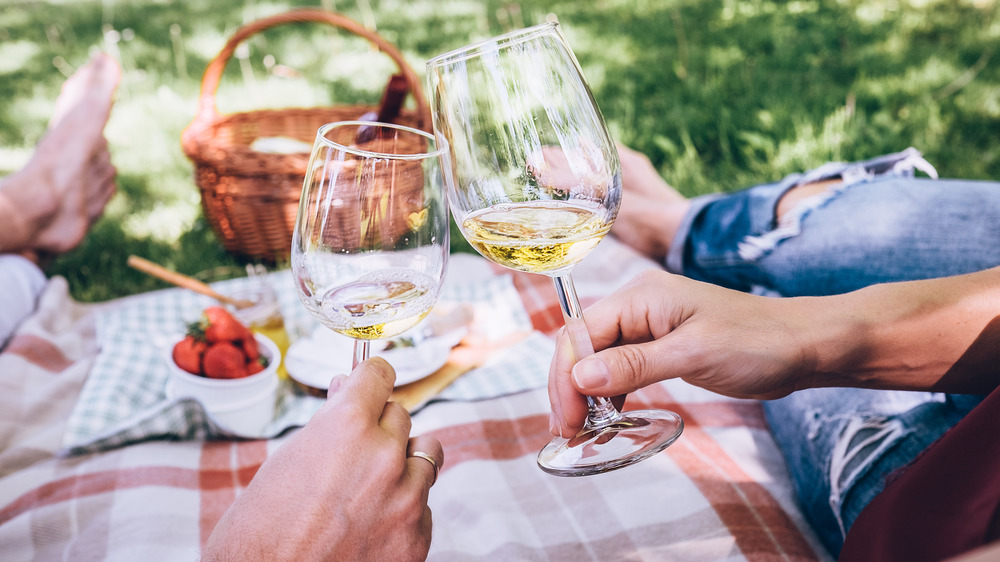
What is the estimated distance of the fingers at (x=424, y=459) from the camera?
41.6 inches

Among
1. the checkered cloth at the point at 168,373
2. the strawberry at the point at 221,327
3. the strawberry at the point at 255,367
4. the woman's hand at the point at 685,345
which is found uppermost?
the woman's hand at the point at 685,345

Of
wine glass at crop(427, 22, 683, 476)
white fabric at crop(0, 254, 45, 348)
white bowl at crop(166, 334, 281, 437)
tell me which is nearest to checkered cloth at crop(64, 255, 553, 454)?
white bowl at crop(166, 334, 281, 437)

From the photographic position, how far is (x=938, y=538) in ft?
3.20

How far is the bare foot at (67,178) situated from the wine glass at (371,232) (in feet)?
6.98

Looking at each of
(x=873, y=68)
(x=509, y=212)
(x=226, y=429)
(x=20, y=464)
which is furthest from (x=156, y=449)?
(x=873, y=68)

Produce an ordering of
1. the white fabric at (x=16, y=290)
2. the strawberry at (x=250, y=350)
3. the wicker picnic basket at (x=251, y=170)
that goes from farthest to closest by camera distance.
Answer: the wicker picnic basket at (x=251, y=170)
the white fabric at (x=16, y=290)
the strawberry at (x=250, y=350)

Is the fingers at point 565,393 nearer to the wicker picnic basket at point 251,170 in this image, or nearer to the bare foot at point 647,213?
the bare foot at point 647,213

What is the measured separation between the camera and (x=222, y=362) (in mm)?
1803

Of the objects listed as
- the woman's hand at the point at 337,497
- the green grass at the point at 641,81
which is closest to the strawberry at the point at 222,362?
the woman's hand at the point at 337,497

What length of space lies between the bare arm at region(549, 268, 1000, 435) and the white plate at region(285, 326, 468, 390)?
28.3 inches

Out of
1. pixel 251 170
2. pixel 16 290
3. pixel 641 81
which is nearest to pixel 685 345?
pixel 251 170

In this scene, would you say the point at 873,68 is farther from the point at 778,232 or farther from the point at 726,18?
the point at 778,232

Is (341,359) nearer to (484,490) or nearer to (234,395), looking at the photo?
(234,395)

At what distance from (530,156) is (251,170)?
1.90 metres
